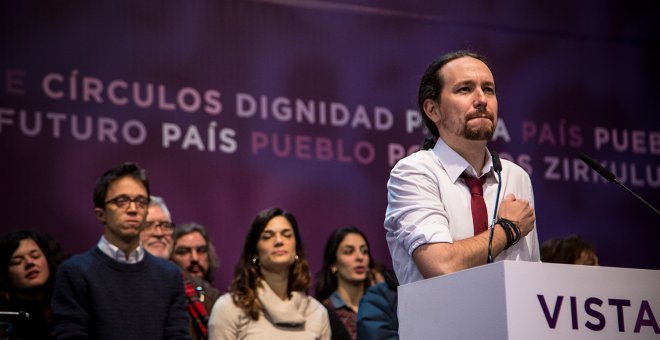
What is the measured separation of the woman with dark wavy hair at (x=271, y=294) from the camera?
4.58 metres

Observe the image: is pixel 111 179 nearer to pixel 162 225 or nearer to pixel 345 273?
pixel 162 225

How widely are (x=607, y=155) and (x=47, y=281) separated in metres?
4.01

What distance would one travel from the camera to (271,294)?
4.74 meters

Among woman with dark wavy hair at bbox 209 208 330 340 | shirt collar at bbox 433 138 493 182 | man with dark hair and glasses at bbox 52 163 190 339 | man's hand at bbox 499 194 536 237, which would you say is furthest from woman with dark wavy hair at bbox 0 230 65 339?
man's hand at bbox 499 194 536 237

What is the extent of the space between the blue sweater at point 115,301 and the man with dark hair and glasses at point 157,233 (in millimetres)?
981

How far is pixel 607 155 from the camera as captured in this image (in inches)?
265

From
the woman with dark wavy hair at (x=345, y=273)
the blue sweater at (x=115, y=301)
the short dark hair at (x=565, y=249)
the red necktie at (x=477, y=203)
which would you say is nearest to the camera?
the red necktie at (x=477, y=203)

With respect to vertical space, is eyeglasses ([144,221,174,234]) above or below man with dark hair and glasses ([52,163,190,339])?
above

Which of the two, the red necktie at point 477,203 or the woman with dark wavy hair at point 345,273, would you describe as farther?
the woman with dark wavy hair at point 345,273

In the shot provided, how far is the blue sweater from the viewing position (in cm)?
379

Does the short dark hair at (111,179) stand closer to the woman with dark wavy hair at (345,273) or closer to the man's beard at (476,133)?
the woman with dark wavy hair at (345,273)

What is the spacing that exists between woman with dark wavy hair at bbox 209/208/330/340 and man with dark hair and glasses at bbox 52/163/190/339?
0.49m

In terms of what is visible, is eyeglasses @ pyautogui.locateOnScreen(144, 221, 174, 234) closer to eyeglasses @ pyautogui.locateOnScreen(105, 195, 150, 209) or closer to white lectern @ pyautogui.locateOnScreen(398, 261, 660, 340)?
eyeglasses @ pyautogui.locateOnScreen(105, 195, 150, 209)

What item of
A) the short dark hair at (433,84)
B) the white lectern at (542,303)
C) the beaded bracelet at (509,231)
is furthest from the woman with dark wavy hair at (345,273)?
the white lectern at (542,303)
